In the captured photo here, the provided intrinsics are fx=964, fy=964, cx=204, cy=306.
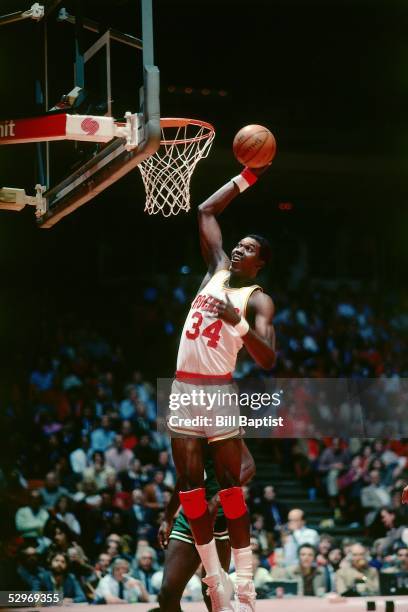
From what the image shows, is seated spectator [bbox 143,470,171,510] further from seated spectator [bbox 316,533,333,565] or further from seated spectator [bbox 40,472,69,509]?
seated spectator [bbox 316,533,333,565]

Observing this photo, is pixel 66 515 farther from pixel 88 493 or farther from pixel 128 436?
pixel 128 436

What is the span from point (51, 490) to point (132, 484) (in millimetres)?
966

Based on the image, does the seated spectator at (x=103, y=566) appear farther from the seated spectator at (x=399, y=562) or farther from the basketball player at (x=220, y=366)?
the basketball player at (x=220, y=366)

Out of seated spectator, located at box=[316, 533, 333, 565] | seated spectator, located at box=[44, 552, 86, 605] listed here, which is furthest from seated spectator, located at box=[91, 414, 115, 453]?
seated spectator, located at box=[316, 533, 333, 565]

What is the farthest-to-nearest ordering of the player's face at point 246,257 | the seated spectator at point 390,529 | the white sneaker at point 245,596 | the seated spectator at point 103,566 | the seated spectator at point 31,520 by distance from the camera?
the seated spectator at point 390,529
the seated spectator at point 31,520
the seated spectator at point 103,566
the player's face at point 246,257
the white sneaker at point 245,596

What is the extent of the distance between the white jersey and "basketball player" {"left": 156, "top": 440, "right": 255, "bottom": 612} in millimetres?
519

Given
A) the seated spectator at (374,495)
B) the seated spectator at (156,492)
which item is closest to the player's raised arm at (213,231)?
the seated spectator at (156,492)

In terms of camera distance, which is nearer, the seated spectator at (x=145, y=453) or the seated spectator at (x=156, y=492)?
the seated spectator at (x=156, y=492)

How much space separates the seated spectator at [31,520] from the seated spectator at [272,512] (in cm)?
265

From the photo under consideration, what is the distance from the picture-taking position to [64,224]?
15.2 metres

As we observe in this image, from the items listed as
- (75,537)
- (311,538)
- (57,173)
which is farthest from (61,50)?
(311,538)

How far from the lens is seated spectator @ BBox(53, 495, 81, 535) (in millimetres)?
10984

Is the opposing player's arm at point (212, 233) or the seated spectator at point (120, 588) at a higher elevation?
the opposing player's arm at point (212, 233)

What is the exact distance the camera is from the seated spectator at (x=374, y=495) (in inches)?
495
